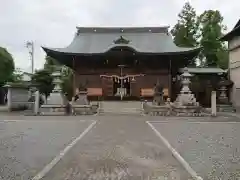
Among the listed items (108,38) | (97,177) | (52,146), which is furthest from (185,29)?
(97,177)

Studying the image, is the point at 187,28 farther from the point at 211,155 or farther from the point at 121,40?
the point at 211,155

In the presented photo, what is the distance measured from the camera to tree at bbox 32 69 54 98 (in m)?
38.4

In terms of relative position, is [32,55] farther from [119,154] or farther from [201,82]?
[119,154]

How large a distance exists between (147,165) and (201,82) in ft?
102

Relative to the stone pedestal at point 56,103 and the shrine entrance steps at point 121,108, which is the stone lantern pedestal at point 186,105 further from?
the stone pedestal at point 56,103

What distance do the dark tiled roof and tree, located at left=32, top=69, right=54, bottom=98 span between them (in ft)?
13.2

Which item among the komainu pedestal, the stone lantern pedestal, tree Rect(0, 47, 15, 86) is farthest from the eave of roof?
tree Rect(0, 47, 15, 86)

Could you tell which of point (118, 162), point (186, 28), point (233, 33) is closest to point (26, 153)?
point (118, 162)

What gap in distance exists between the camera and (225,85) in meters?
35.3

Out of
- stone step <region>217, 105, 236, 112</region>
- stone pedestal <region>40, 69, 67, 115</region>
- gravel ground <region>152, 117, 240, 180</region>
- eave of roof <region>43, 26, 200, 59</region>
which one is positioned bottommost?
gravel ground <region>152, 117, 240, 180</region>

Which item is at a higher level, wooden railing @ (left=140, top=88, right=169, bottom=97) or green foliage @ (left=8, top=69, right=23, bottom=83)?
green foliage @ (left=8, top=69, right=23, bottom=83)

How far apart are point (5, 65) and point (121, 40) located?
16190mm

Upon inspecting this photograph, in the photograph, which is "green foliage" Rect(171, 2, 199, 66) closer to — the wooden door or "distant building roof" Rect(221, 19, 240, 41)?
"distant building roof" Rect(221, 19, 240, 41)

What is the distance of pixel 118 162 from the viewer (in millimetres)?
7734
